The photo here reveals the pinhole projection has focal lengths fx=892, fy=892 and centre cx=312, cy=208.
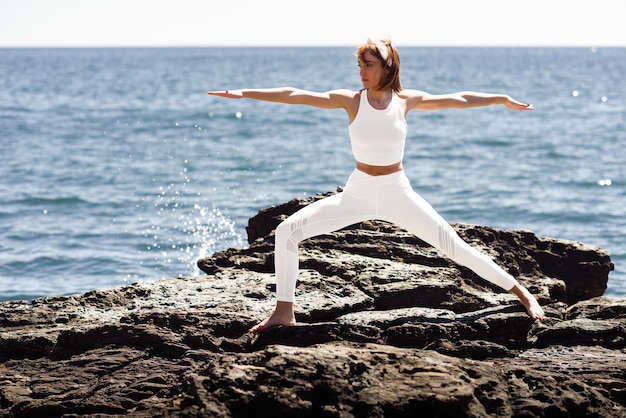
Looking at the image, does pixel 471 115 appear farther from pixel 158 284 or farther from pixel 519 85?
pixel 158 284

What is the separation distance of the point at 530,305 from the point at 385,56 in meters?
1.93

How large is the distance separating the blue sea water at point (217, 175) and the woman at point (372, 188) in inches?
334

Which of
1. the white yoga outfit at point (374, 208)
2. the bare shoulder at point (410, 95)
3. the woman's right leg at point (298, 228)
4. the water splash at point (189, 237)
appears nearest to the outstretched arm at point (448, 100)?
the bare shoulder at point (410, 95)

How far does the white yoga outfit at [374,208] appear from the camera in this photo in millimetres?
5875

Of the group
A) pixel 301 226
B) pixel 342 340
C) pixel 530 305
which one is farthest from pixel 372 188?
pixel 530 305

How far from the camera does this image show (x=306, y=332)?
5.77m

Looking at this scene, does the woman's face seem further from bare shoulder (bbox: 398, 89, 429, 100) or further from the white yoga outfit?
bare shoulder (bbox: 398, 89, 429, 100)

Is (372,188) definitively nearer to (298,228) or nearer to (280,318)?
(298,228)

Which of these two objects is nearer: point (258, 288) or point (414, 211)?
point (414, 211)

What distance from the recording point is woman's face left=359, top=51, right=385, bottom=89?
5.80 m

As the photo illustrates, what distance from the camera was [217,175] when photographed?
25.3 meters

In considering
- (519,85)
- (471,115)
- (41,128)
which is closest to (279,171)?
(41,128)

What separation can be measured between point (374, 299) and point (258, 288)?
89 cm

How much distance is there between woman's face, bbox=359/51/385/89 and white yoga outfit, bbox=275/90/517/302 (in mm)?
113
